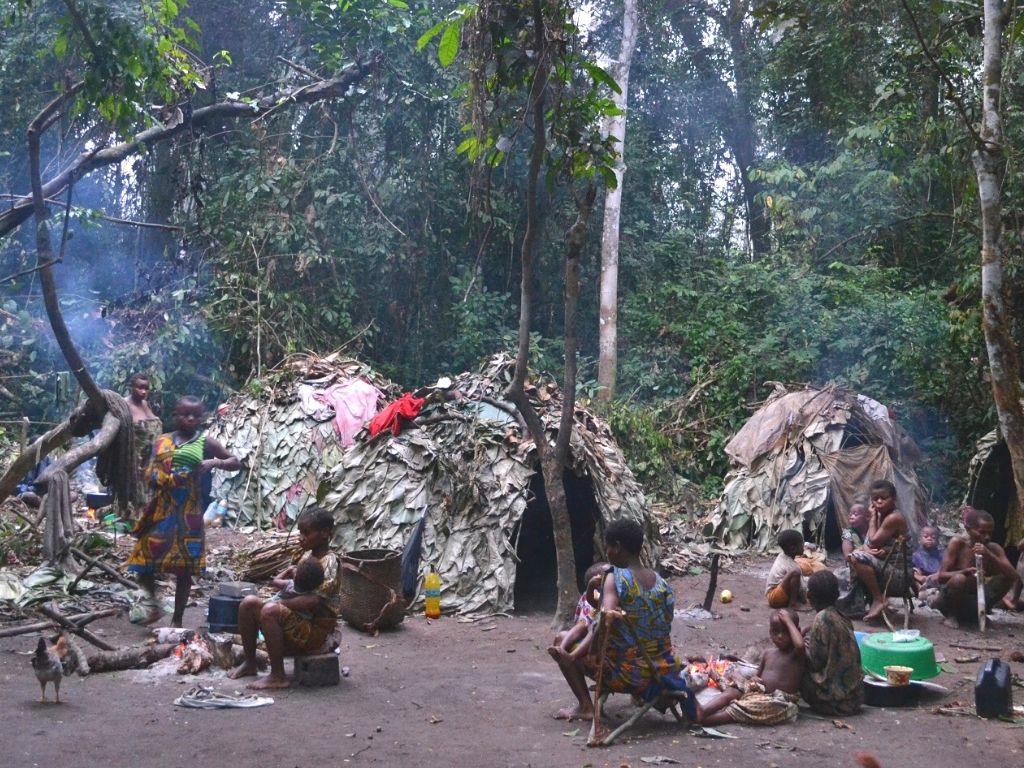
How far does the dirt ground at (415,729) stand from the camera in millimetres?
4582

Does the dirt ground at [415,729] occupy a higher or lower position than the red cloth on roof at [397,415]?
lower

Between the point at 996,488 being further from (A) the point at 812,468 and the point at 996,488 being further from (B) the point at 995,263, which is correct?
(B) the point at 995,263

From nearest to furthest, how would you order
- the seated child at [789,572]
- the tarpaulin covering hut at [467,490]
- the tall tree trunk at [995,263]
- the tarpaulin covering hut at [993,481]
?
the tall tree trunk at [995,263]
the seated child at [789,572]
the tarpaulin covering hut at [467,490]
the tarpaulin covering hut at [993,481]

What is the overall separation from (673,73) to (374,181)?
23.8 ft

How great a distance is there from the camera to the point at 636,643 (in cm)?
497

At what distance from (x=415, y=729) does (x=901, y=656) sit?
2.98 metres

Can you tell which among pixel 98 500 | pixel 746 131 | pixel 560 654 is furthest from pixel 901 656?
pixel 746 131

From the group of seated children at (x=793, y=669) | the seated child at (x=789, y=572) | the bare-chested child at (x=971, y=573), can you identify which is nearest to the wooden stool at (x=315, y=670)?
the group of seated children at (x=793, y=669)

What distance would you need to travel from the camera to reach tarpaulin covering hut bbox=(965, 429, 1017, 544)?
9.71 metres

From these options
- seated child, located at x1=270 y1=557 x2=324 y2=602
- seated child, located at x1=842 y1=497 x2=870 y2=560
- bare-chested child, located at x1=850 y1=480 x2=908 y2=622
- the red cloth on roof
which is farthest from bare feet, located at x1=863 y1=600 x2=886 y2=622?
seated child, located at x1=270 y1=557 x2=324 y2=602

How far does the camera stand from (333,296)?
A: 16.0 metres

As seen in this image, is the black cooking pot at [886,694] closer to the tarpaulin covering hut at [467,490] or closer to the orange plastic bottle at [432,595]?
the tarpaulin covering hut at [467,490]

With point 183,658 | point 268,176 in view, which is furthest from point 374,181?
point 183,658

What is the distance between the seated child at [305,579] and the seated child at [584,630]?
1.39 m
